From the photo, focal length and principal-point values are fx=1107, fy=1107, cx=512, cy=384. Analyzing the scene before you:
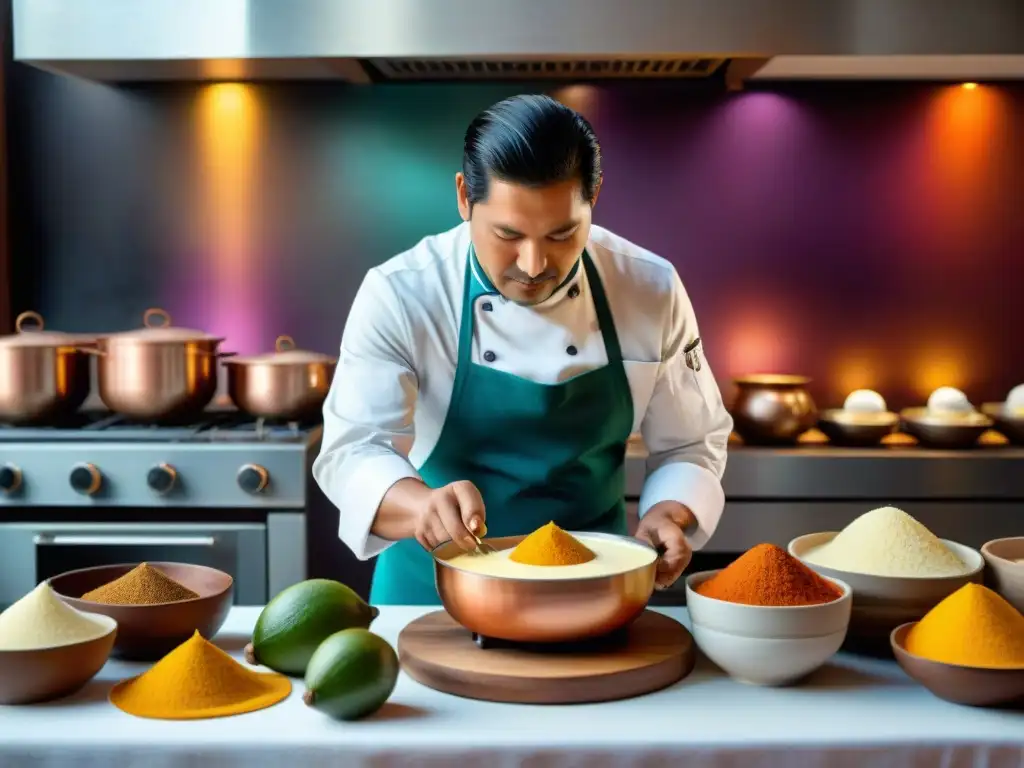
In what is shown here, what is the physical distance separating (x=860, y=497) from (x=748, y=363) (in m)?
0.72

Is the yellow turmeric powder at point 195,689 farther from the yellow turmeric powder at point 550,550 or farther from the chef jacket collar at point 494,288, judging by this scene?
the chef jacket collar at point 494,288

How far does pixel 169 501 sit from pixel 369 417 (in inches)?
49.9

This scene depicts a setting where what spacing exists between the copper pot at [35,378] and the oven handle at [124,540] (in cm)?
37

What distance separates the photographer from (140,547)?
9.42ft

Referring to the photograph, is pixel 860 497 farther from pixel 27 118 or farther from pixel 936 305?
pixel 27 118

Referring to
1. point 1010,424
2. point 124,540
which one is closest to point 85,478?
point 124,540

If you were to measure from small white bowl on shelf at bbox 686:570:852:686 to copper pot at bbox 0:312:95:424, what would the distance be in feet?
7.42

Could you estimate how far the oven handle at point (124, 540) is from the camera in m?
2.83

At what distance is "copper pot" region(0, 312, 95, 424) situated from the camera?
9.82ft

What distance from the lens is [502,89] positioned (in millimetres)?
3494

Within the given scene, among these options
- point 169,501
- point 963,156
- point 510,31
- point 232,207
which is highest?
point 510,31

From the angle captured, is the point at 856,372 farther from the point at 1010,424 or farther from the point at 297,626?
the point at 297,626

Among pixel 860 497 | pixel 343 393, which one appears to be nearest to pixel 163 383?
pixel 343 393

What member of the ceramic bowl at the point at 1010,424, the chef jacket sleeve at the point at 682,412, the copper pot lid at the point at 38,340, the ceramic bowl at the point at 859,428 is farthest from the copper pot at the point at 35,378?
the ceramic bowl at the point at 1010,424
